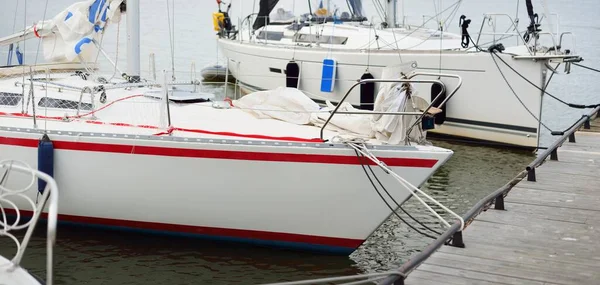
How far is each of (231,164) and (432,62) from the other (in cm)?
1021

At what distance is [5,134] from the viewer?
35.8 ft

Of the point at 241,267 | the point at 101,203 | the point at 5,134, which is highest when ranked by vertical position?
the point at 5,134

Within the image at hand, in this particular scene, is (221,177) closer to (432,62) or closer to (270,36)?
(432,62)

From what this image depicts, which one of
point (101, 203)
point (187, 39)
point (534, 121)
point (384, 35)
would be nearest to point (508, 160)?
point (534, 121)

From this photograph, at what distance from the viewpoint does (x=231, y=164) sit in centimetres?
1036

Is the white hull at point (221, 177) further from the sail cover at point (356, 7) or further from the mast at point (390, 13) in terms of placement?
the sail cover at point (356, 7)

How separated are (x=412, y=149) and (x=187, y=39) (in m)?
37.1

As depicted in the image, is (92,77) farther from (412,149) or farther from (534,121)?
(534,121)

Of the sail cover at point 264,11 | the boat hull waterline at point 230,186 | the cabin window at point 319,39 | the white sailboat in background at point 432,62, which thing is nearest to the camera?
the boat hull waterline at point 230,186

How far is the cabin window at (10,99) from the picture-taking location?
39.5 ft

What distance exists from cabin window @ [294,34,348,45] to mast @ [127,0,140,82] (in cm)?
923

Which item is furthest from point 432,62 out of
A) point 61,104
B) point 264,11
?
point 61,104

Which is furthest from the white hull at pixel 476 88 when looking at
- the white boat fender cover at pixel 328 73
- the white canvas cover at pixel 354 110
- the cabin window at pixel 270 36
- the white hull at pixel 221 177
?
the white hull at pixel 221 177

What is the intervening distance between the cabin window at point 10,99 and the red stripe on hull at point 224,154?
4.34 feet
